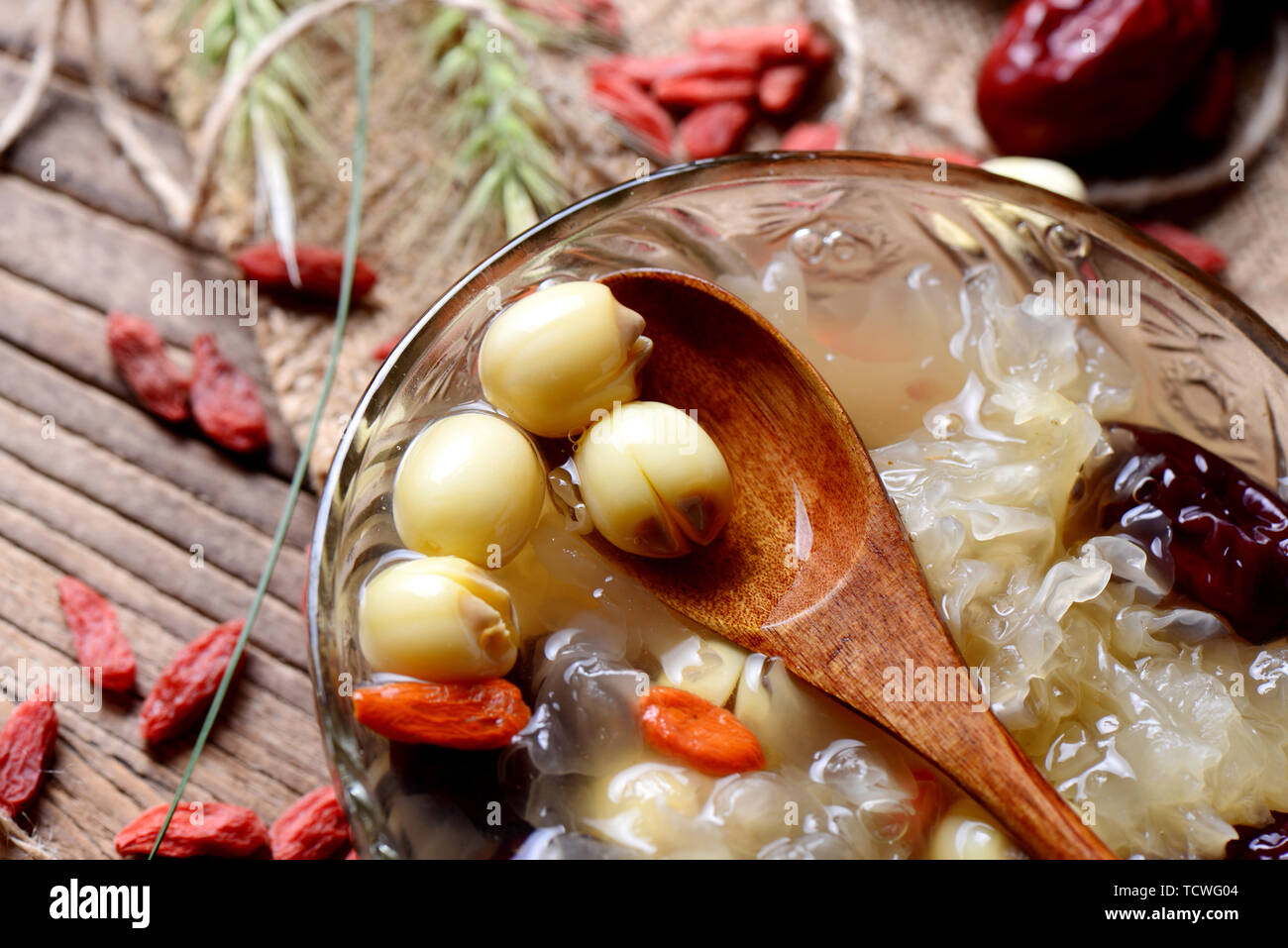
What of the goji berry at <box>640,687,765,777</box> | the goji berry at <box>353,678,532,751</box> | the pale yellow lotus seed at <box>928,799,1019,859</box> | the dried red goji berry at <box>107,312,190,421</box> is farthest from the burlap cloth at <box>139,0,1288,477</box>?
the pale yellow lotus seed at <box>928,799,1019,859</box>

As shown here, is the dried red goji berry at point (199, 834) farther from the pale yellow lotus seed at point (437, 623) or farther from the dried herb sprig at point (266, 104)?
the dried herb sprig at point (266, 104)

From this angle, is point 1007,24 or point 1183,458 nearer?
point 1183,458

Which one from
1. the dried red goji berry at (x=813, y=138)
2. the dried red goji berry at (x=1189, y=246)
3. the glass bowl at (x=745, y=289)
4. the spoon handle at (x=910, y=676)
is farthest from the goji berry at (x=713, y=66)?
the spoon handle at (x=910, y=676)

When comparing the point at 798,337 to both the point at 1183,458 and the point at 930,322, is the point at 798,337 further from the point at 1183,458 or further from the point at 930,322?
the point at 1183,458

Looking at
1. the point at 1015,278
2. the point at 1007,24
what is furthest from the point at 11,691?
the point at 1007,24

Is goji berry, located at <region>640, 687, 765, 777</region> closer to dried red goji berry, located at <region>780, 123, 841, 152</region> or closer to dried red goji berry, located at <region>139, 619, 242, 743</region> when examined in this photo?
dried red goji berry, located at <region>139, 619, 242, 743</region>
